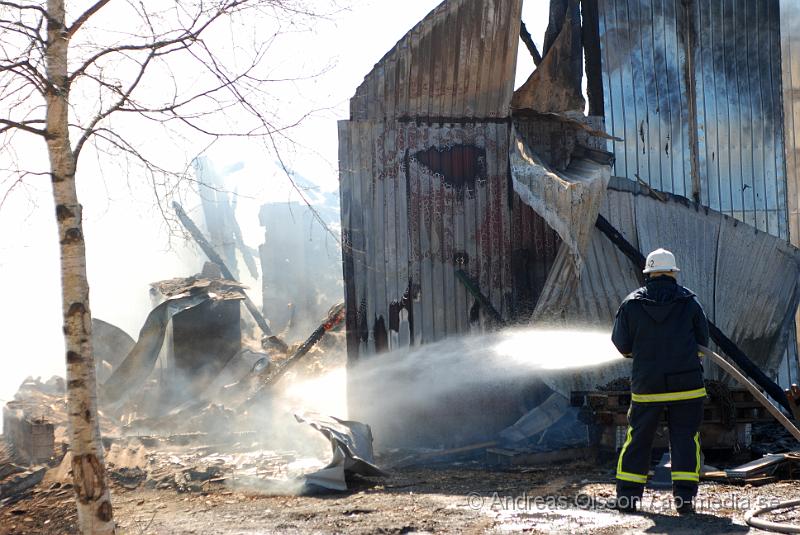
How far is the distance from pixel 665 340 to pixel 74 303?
4167 mm

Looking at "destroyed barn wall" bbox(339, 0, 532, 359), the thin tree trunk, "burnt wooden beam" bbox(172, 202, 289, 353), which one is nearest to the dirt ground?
the thin tree trunk

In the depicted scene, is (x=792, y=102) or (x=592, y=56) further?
(x=792, y=102)

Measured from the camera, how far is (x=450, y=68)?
33.3 feet

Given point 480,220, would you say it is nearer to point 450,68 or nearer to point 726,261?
point 450,68

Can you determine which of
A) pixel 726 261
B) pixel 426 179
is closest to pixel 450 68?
pixel 426 179

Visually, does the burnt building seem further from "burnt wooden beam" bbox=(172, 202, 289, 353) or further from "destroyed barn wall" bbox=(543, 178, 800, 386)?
"burnt wooden beam" bbox=(172, 202, 289, 353)

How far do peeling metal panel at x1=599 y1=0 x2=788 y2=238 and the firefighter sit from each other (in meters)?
5.20

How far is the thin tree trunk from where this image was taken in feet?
18.1

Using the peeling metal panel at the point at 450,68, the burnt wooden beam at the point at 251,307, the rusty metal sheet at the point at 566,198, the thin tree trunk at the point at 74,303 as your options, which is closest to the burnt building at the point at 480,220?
the peeling metal panel at the point at 450,68

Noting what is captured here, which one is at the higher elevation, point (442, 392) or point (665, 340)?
point (665, 340)

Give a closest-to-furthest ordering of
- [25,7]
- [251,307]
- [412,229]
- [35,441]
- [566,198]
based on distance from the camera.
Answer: [25,7] < [566,198] < [35,441] < [412,229] < [251,307]

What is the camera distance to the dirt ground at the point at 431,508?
18.9 feet

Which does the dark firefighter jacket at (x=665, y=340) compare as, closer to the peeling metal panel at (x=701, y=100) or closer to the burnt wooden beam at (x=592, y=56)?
the peeling metal panel at (x=701, y=100)

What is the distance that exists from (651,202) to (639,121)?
1.56 m
